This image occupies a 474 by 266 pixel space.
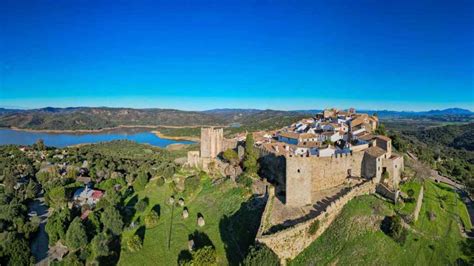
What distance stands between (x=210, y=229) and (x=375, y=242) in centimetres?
1125

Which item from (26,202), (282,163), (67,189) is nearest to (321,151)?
(282,163)

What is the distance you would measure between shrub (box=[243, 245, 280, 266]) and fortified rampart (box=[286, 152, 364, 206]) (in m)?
4.98

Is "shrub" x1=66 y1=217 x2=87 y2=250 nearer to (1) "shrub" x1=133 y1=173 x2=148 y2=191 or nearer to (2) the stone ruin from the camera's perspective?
(1) "shrub" x1=133 y1=173 x2=148 y2=191

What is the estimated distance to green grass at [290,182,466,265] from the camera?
17672 millimetres

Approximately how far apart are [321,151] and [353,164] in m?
5.45

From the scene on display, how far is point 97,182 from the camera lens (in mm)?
47094

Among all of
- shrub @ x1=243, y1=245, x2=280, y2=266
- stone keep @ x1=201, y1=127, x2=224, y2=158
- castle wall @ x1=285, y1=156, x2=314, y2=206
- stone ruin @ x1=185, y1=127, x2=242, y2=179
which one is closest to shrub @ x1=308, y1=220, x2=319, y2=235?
castle wall @ x1=285, y1=156, x2=314, y2=206

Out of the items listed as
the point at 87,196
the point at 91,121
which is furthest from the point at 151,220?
the point at 91,121

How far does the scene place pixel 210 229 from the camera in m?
24.2

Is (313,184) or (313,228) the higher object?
(313,184)

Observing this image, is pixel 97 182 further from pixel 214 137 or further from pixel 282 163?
pixel 282 163

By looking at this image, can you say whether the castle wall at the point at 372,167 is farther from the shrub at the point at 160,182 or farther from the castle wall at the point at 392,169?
the shrub at the point at 160,182

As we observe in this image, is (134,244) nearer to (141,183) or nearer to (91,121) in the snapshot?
(141,183)

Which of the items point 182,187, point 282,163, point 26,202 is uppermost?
point 282,163
